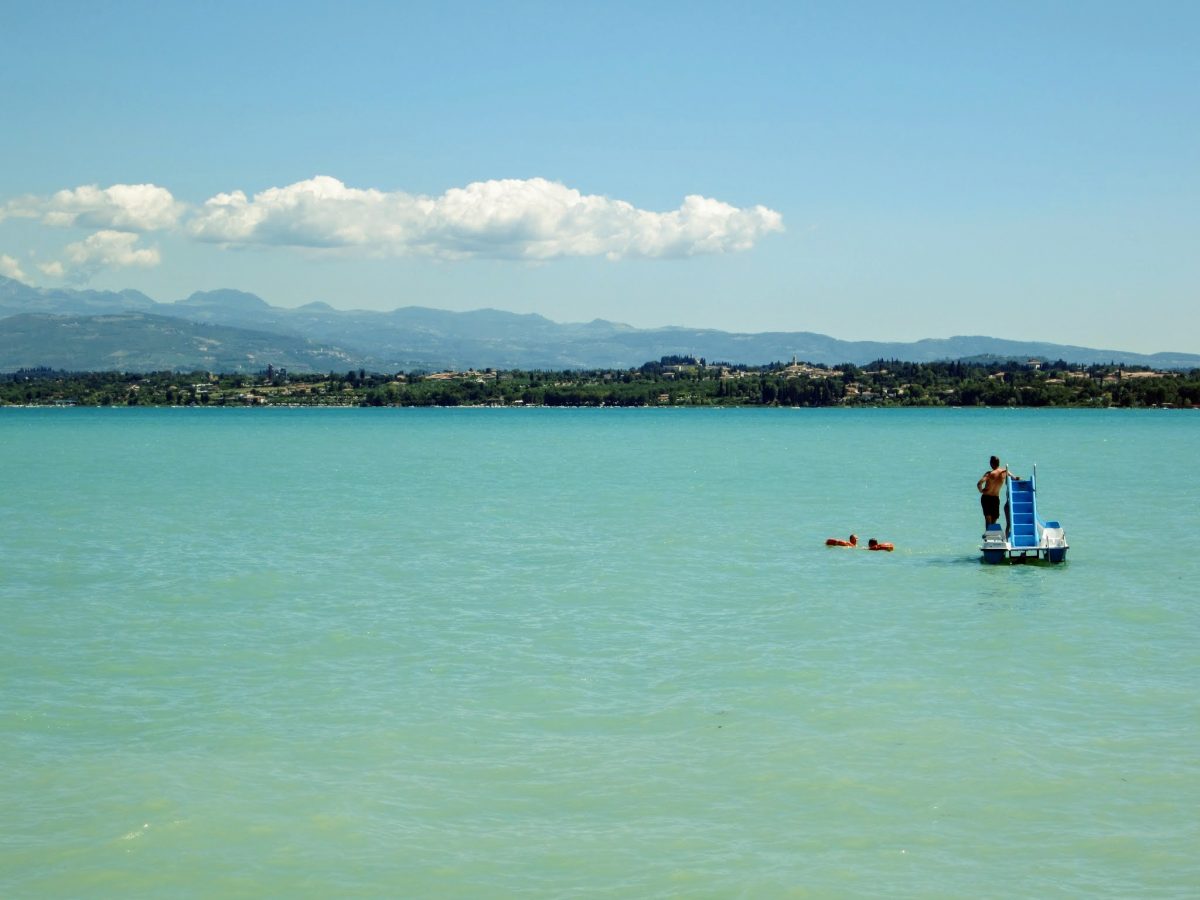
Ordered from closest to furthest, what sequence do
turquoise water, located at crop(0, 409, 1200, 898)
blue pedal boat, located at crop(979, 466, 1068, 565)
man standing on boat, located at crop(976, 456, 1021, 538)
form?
turquoise water, located at crop(0, 409, 1200, 898)
man standing on boat, located at crop(976, 456, 1021, 538)
blue pedal boat, located at crop(979, 466, 1068, 565)

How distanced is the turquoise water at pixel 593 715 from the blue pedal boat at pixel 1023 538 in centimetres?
54

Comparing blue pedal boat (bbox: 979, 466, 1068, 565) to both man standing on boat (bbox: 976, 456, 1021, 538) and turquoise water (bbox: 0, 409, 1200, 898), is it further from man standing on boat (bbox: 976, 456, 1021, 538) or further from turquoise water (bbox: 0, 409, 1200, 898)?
turquoise water (bbox: 0, 409, 1200, 898)

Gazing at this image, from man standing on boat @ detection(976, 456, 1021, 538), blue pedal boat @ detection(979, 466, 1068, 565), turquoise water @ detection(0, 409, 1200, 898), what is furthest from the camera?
blue pedal boat @ detection(979, 466, 1068, 565)

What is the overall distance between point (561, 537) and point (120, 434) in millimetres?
125665

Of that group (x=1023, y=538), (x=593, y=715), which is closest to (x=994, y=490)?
(x=1023, y=538)

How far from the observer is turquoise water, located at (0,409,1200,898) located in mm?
11898

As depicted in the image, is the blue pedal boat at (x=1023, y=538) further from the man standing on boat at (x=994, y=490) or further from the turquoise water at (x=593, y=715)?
the turquoise water at (x=593, y=715)

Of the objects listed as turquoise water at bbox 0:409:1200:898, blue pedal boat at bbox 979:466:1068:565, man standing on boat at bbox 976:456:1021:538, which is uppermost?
man standing on boat at bbox 976:456:1021:538

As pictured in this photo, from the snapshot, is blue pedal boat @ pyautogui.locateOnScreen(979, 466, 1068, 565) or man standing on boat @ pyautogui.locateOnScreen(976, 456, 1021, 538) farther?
blue pedal boat @ pyautogui.locateOnScreen(979, 466, 1068, 565)

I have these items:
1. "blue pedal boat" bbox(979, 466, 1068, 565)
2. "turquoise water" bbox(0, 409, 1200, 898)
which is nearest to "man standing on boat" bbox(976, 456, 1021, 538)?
"blue pedal boat" bbox(979, 466, 1068, 565)

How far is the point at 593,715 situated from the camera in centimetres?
1678

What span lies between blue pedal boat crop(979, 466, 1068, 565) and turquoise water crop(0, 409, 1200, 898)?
54 centimetres

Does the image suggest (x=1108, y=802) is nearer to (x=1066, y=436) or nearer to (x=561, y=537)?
(x=561, y=537)

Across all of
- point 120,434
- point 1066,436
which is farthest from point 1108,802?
point 120,434
